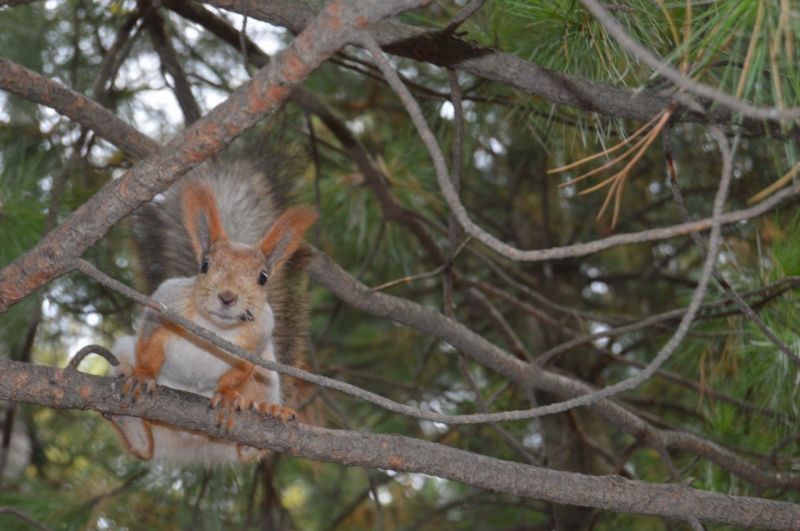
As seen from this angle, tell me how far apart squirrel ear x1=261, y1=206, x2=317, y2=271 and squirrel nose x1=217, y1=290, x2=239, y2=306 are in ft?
0.48

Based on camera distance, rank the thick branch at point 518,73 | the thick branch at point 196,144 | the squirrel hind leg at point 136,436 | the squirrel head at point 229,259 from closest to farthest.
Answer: the thick branch at point 196,144, the thick branch at point 518,73, the squirrel head at point 229,259, the squirrel hind leg at point 136,436

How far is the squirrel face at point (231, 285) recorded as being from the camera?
151 centimetres

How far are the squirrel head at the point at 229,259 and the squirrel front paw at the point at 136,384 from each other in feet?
0.48

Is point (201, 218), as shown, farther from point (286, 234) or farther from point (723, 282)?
point (723, 282)

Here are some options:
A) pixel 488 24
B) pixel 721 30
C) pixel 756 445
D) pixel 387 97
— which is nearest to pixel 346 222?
pixel 387 97

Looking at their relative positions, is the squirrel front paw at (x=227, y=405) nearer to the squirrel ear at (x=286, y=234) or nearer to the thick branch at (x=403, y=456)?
the thick branch at (x=403, y=456)

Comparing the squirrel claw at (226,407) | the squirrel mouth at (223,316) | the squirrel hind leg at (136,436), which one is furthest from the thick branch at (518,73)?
the squirrel hind leg at (136,436)

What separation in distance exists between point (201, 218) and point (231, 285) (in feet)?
0.50

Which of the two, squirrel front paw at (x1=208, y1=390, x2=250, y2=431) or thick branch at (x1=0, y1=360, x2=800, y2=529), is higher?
squirrel front paw at (x1=208, y1=390, x2=250, y2=431)

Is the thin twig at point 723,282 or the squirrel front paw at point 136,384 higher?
the thin twig at point 723,282

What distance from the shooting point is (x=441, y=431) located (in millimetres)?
3072

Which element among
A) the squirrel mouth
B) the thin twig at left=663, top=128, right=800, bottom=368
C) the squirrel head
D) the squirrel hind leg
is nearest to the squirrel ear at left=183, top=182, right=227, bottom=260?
the squirrel head

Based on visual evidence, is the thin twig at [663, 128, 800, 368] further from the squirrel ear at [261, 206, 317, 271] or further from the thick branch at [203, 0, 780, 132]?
the squirrel ear at [261, 206, 317, 271]

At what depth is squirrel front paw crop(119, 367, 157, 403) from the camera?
1322 mm
